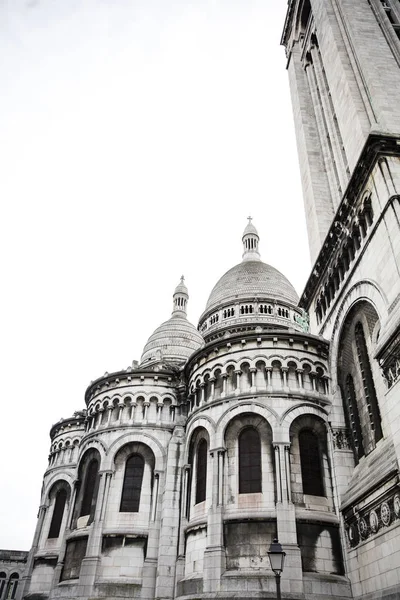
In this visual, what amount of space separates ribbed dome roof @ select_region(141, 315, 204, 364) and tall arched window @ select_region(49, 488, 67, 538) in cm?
1540

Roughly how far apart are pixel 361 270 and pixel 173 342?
32.2 m

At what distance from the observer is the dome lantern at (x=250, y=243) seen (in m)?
57.7

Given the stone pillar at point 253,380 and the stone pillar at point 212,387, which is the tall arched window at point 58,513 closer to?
the stone pillar at point 212,387

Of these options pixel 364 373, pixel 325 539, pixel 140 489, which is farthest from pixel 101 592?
pixel 364 373

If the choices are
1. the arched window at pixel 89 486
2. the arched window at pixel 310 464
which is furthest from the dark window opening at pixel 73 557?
the arched window at pixel 310 464

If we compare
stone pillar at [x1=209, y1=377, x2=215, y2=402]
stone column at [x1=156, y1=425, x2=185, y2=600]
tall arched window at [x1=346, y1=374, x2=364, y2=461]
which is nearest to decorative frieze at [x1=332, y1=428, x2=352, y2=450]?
tall arched window at [x1=346, y1=374, x2=364, y2=461]

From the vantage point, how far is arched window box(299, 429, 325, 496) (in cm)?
2084

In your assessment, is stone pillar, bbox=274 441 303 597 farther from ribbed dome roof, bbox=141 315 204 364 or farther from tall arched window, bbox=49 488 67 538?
ribbed dome roof, bbox=141 315 204 364

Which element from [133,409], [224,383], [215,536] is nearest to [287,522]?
[215,536]

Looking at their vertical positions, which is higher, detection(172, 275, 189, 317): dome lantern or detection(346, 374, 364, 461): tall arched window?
detection(172, 275, 189, 317): dome lantern

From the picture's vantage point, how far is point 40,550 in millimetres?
34094

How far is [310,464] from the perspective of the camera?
70.3 ft

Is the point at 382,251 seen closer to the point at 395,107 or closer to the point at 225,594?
the point at 395,107

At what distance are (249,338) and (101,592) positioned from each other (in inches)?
582
